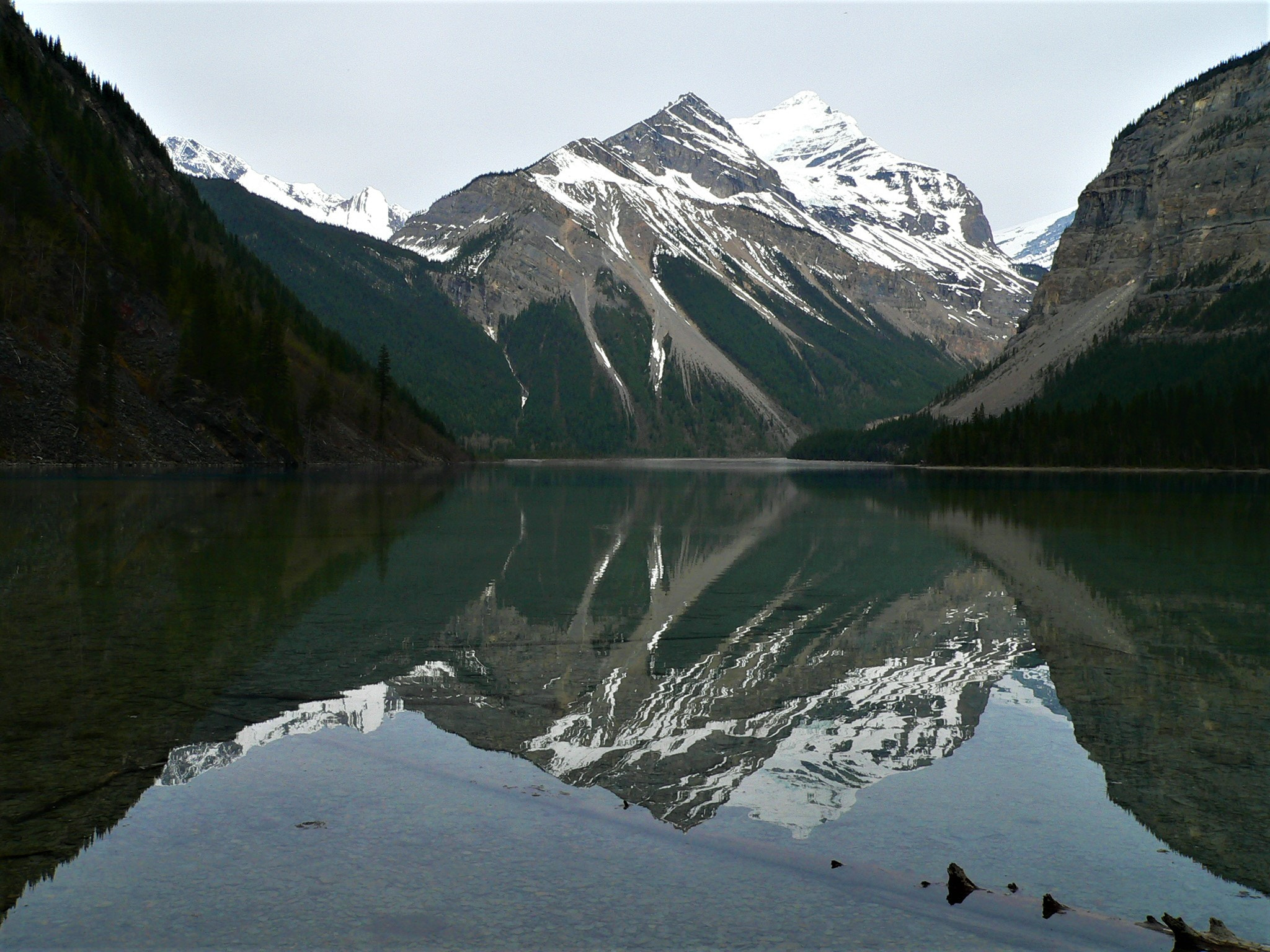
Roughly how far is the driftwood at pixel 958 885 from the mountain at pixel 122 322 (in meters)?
98.0

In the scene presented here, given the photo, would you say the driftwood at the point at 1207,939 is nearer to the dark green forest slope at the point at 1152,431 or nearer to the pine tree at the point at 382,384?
the pine tree at the point at 382,384

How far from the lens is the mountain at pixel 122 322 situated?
9481 cm

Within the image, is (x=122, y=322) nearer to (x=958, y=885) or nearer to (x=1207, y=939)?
(x=958, y=885)

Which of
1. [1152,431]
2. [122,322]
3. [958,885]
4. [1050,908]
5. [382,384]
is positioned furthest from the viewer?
[1152,431]

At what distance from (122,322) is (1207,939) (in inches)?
→ 4681

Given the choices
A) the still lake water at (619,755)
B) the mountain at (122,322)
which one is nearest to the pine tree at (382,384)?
the mountain at (122,322)

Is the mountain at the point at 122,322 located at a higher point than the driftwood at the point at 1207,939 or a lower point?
higher

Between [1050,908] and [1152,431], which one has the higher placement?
[1152,431]

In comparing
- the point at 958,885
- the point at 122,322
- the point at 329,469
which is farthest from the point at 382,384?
the point at 958,885

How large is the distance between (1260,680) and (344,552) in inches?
1047

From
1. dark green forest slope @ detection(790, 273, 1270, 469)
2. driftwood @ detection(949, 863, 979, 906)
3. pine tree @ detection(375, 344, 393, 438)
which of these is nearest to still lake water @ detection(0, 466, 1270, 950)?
driftwood @ detection(949, 863, 979, 906)

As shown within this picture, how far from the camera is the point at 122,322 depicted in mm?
108750

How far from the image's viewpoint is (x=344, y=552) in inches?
1348

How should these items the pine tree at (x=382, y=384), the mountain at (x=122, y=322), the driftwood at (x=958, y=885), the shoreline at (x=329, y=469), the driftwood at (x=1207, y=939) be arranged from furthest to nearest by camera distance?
the pine tree at (x=382, y=384), the mountain at (x=122, y=322), the shoreline at (x=329, y=469), the driftwood at (x=958, y=885), the driftwood at (x=1207, y=939)
